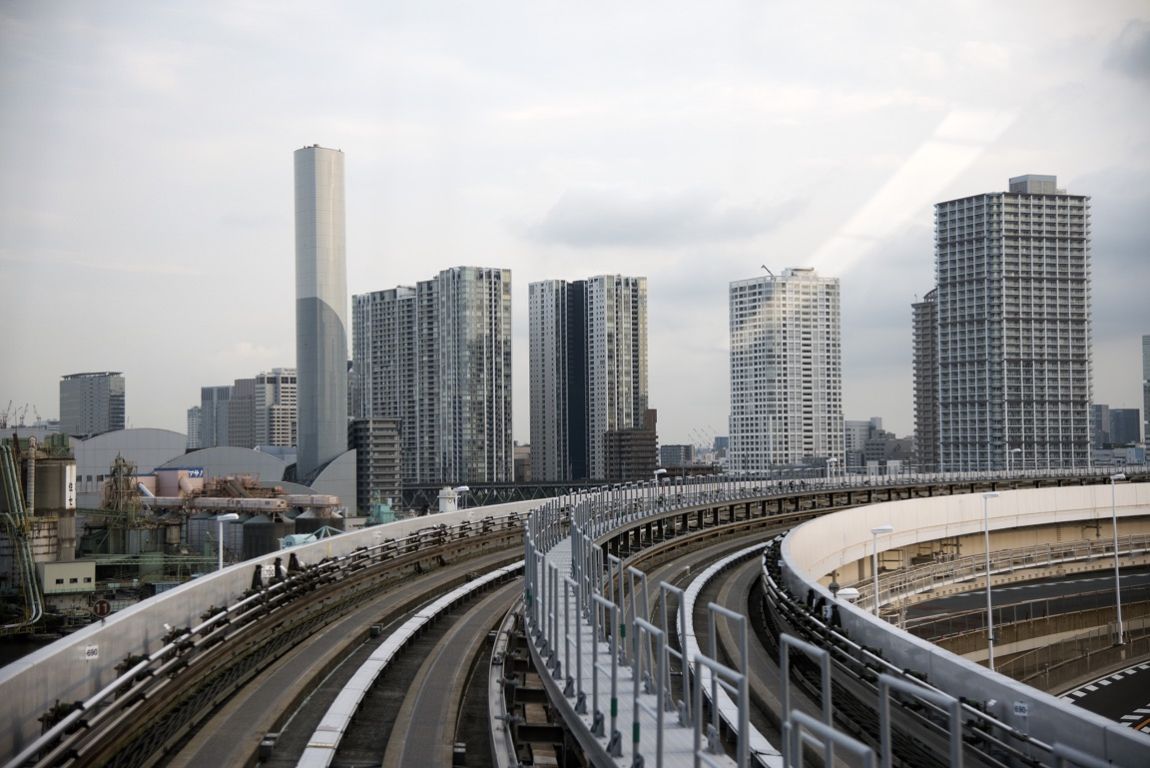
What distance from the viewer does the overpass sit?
32.6ft

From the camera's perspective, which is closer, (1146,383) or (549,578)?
(549,578)

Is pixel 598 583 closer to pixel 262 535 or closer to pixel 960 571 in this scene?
pixel 960 571

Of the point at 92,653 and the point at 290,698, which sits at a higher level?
the point at 92,653

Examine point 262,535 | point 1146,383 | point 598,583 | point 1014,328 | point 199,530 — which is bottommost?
point 199,530

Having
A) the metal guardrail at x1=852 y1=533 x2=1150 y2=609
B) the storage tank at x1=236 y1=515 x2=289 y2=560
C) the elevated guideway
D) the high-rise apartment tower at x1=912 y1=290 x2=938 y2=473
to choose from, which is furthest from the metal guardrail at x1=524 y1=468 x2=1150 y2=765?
the high-rise apartment tower at x1=912 y1=290 x2=938 y2=473

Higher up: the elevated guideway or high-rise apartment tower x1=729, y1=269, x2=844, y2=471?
high-rise apartment tower x1=729, y1=269, x2=844, y2=471

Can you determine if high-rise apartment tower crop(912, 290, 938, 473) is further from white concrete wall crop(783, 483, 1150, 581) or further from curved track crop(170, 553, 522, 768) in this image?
curved track crop(170, 553, 522, 768)

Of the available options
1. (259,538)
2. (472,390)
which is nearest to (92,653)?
(259,538)

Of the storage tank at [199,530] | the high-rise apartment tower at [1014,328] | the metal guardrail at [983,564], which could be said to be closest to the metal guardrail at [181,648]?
the metal guardrail at [983,564]

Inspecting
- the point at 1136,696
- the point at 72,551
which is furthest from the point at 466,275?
the point at 1136,696

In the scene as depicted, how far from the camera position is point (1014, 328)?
366 ft

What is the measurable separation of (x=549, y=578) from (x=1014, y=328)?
110 m

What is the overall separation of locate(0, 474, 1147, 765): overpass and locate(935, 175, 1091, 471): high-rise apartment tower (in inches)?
2183

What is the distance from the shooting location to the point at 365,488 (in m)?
141
